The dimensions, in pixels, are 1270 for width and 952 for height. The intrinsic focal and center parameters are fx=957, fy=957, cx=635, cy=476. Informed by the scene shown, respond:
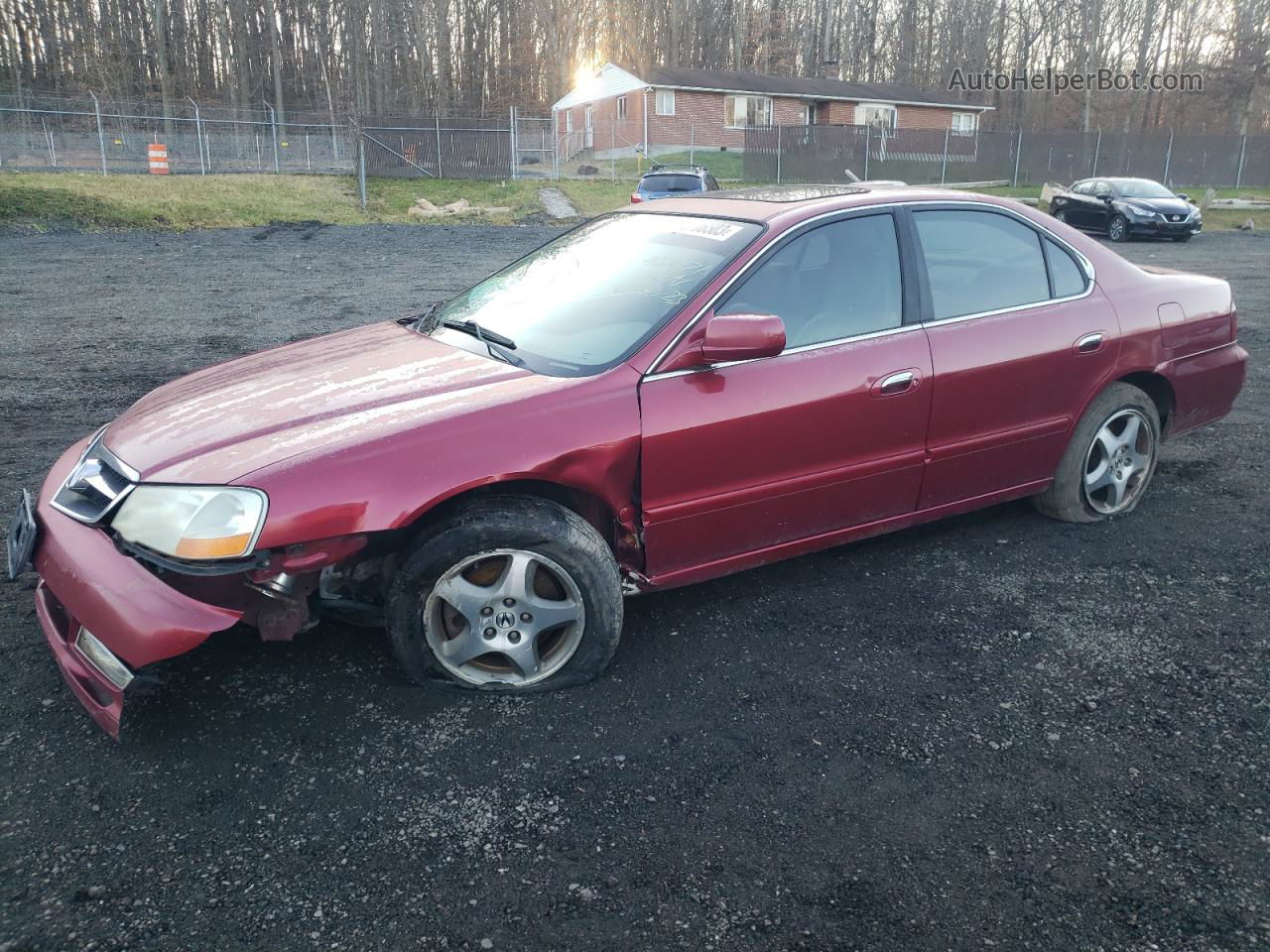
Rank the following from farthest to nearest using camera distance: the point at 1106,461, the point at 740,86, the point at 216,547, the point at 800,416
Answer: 1. the point at 740,86
2. the point at 1106,461
3. the point at 800,416
4. the point at 216,547

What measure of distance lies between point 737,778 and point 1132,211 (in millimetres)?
21311

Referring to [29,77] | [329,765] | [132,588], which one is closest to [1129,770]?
[329,765]

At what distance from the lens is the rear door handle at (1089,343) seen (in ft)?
14.0

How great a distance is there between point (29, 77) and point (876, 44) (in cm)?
4874

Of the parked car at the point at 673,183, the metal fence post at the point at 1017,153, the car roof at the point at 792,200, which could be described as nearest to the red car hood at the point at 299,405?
the car roof at the point at 792,200

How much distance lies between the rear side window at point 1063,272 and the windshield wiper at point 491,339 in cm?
250

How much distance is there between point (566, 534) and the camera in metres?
3.12

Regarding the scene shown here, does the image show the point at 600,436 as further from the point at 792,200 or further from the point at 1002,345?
the point at 1002,345

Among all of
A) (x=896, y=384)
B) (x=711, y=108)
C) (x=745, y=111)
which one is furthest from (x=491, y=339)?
(x=745, y=111)

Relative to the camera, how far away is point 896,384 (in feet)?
12.3

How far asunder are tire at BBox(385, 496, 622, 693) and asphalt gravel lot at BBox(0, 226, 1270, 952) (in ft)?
0.38

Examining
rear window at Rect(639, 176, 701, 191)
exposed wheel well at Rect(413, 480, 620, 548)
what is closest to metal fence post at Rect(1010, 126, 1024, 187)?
rear window at Rect(639, 176, 701, 191)

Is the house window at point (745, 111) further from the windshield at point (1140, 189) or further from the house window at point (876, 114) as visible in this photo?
the windshield at point (1140, 189)

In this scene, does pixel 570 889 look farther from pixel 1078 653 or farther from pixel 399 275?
pixel 399 275
